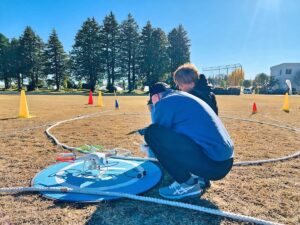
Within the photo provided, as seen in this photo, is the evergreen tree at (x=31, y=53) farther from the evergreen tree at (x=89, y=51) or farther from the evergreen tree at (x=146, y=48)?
the evergreen tree at (x=146, y=48)

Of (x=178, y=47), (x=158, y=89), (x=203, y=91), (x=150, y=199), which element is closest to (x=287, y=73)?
(x=178, y=47)

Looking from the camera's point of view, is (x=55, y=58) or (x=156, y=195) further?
(x=55, y=58)

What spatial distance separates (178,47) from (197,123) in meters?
49.4

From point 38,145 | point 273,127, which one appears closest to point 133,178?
point 38,145

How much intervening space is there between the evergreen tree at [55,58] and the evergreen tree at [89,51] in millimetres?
3072

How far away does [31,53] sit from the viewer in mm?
49625

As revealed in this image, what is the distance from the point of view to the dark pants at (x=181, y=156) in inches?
110

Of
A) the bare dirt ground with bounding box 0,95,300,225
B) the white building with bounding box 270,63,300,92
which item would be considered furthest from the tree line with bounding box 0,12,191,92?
the bare dirt ground with bounding box 0,95,300,225

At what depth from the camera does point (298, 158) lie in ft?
15.2

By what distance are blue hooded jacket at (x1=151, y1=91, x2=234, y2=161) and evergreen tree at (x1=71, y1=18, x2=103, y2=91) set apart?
148 feet

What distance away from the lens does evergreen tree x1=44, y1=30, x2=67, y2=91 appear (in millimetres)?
48062

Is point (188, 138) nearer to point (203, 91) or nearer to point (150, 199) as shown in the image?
point (150, 199)

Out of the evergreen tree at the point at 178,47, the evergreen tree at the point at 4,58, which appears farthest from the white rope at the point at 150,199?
the evergreen tree at the point at 4,58

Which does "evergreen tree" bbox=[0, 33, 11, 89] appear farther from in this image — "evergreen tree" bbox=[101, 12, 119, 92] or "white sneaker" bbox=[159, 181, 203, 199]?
"white sneaker" bbox=[159, 181, 203, 199]
